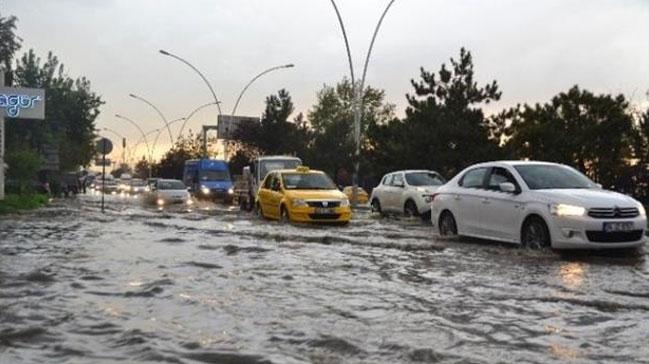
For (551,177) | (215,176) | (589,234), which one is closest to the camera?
(589,234)

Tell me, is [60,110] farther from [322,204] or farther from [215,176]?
[322,204]

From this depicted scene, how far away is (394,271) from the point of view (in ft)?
33.0

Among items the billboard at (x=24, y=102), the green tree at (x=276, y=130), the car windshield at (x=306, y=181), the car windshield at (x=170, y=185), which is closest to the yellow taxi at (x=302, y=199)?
the car windshield at (x=306, y=181)

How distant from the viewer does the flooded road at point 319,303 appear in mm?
5586

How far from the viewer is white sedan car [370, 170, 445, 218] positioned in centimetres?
2150

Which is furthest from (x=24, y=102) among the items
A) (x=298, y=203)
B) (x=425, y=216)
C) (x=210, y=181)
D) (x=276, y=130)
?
(x=425, y=216)

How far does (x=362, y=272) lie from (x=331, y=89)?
74579mm

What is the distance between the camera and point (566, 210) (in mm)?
11273

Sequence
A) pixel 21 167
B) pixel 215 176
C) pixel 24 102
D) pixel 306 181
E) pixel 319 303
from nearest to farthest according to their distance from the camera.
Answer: pixel 319 303
pixel 306 181
pixel 24 102
pixel 21 167
pixel 215 176

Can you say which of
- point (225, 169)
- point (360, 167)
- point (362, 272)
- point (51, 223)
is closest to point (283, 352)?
point (362, 272)

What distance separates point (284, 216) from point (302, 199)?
109cm

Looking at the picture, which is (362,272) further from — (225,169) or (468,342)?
(225,169)

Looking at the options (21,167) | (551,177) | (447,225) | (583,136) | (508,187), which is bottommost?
(447,225)

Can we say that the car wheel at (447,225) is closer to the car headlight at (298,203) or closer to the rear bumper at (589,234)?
the rear bumper at (589,234)
